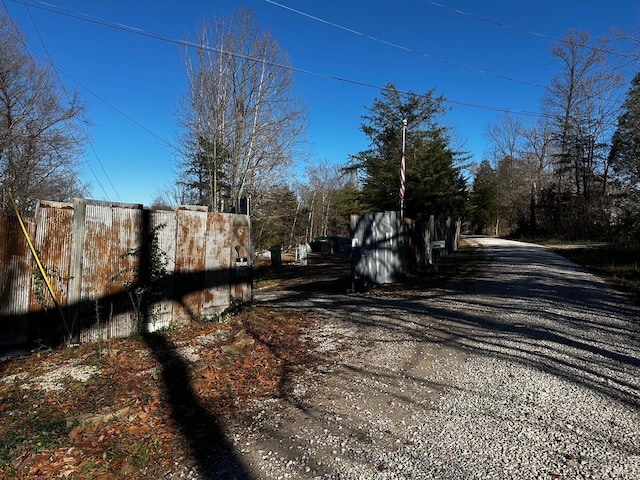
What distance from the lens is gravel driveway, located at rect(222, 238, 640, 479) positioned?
8.49ft

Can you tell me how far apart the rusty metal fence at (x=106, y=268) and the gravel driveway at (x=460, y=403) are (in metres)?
2.07


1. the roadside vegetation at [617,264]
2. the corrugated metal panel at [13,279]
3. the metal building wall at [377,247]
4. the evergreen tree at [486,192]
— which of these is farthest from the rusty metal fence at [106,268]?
the evergreen tree at [486,192]

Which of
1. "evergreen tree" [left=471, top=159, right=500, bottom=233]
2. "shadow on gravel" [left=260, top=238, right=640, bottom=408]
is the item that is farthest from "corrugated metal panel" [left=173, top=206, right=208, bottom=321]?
"evergreen tree" [left=471, top=159, right=500, bottom=233]

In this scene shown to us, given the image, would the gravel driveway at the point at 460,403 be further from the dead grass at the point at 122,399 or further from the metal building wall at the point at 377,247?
the metal building wall at the point at 377,247

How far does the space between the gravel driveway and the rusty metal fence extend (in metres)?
2.07

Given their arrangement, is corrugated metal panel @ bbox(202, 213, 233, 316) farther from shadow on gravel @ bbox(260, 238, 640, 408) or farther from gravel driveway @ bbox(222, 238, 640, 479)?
shadow on gravel @ bbox(260, 238, 640, 408)

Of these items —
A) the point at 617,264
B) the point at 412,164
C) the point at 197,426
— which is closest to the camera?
the point at 197,426

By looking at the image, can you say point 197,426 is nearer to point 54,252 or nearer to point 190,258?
point 54,252

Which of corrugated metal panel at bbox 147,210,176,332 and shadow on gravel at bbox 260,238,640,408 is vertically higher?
corrugated metal panel at bbox 147,210,176,332

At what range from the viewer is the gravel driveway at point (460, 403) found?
259 centimetres

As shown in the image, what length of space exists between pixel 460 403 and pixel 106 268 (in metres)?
4.42

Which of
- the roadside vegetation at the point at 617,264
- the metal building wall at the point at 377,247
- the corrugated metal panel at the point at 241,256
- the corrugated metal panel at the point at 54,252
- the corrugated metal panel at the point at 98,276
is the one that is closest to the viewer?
the corrugated metal panel at the point at 54,252

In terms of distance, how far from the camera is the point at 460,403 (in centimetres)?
348

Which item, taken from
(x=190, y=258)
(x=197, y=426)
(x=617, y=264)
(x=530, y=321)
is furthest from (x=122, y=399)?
(x=617, y=264)
